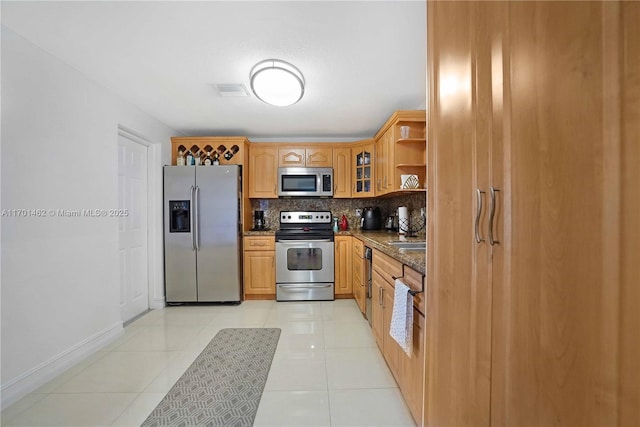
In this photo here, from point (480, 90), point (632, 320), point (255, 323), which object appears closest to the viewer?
point (632, 320)

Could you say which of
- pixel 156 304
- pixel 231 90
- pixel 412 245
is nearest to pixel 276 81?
pixel 231 90

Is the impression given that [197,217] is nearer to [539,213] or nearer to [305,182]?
[305,182]

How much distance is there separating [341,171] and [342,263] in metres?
1.32

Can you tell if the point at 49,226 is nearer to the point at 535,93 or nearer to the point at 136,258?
the point at 136,258

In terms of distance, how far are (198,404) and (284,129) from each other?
3.06 m

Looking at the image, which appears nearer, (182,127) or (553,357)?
(553,357)

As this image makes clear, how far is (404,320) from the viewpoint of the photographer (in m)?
1.36

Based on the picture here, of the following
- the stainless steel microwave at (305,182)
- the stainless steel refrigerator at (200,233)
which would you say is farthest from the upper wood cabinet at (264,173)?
the stainless steel refrigerator at (200,233)

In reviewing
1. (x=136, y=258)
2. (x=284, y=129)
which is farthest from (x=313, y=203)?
(x=136, y=258)

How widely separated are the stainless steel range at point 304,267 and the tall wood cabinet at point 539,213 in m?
2.53

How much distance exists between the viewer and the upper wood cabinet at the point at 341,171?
3766mm

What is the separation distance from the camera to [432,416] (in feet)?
3.19

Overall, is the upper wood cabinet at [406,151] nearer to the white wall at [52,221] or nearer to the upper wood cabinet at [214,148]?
the upper wood cabinet at [214,148]

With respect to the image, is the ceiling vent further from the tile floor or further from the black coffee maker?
the tile floor
